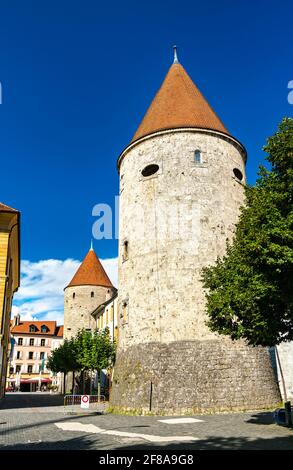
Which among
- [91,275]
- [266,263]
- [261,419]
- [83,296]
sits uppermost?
[91,275]

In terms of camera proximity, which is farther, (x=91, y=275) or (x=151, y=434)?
(x=91, y=275)

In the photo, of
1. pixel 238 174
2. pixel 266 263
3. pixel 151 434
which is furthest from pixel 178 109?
pixel 151 434

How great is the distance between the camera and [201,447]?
27.3ft

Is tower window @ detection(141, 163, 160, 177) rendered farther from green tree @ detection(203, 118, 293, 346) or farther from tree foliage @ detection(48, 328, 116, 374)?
tree foliage @ detection(48, 328, 116, 374)

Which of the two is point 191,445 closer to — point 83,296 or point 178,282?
point 178,282

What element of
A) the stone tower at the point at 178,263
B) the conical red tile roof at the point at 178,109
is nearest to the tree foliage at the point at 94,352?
the stone tower at the point at 178,263

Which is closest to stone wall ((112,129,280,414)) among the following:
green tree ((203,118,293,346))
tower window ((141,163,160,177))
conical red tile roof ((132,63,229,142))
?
tower window ((141,163,160,177))

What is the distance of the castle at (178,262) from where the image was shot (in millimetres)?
16016

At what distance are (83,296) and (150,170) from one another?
25.5 meters

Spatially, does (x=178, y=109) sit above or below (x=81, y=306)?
above

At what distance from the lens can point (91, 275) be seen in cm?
4350

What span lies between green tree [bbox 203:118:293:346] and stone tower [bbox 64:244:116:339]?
31362mm

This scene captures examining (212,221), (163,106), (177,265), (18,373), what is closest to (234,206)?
(212,221)

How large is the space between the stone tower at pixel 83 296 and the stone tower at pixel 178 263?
903 inches
